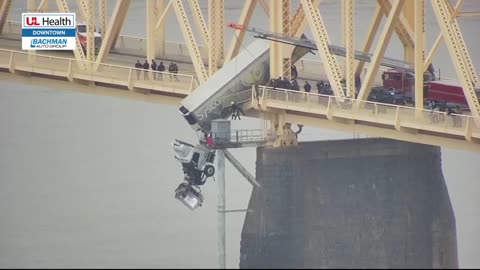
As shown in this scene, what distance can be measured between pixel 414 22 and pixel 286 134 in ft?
13.9

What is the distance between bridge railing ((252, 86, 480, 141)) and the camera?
60156mm

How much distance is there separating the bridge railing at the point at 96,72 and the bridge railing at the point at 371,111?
11.6ft

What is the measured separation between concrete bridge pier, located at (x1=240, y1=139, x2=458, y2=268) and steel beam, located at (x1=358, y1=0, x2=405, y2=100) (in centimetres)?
246

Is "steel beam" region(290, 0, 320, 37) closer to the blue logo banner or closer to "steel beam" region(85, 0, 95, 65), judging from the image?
"steel beam" region(85, 0, 95, 65)

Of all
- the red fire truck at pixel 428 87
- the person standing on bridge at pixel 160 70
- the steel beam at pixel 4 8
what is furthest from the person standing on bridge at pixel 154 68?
the steel beam at pixel 4 8

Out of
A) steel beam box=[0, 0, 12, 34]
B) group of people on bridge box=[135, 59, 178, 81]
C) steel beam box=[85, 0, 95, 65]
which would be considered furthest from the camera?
steel beam box=[0, 0, 12, 34]

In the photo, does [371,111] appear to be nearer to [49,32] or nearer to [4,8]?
[49,32]

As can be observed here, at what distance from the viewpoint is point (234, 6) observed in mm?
101188

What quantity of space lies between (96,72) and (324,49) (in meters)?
8.25

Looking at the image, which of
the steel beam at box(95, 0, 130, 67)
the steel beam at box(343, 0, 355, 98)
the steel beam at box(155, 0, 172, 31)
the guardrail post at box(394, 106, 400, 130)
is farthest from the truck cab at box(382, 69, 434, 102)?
the steel beam at box(95, 0, 130, 67)

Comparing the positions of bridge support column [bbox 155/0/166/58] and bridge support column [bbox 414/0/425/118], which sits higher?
bridge support column [bbox 155/0/166/58]

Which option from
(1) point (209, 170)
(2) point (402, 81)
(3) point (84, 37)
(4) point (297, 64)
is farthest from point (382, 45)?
(3) point (84, 37)

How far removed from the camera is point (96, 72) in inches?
2734

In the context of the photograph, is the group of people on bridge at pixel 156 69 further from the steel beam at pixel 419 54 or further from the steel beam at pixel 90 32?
the steel beam at pixel 419 54
